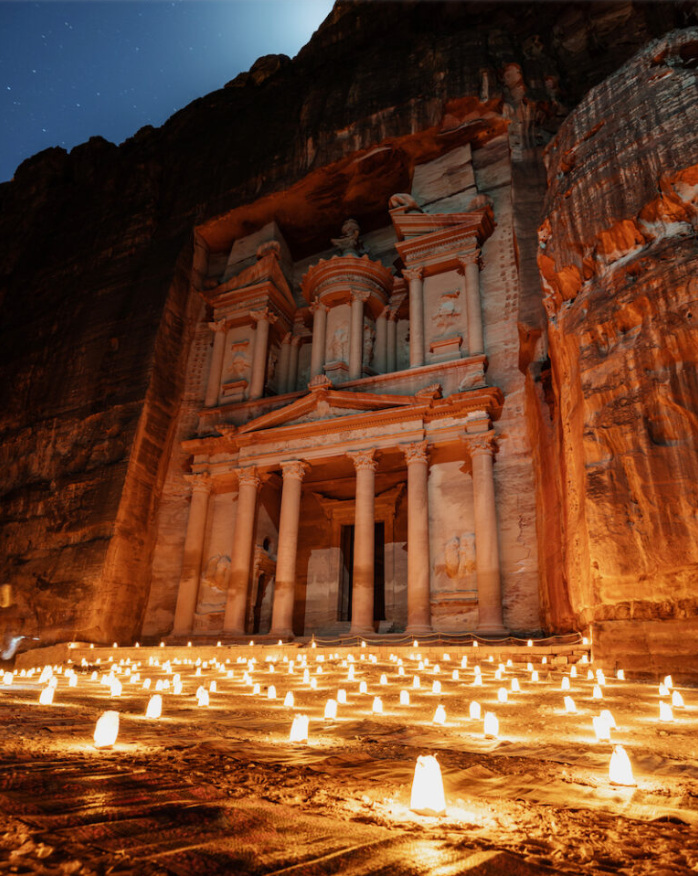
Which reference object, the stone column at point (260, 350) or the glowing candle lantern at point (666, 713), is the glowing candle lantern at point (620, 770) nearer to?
the glowing candle lantern at point (666, 713)

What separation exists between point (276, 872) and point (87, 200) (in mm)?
36176

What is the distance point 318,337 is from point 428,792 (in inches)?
880

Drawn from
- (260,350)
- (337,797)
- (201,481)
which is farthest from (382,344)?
(337,797)

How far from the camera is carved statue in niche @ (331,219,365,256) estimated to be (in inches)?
1003

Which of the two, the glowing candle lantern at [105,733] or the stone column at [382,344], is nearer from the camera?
the glowing candle lantern at [105,733]

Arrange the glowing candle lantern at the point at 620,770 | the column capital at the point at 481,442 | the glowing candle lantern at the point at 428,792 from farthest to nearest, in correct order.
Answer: the column capital at the point at 481,442, the glowing candle lantern at the point at 620,770, the glowing candle lantern at the point at 428,792

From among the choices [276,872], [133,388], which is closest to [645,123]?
[276,872]

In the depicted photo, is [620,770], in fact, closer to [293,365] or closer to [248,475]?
[248,475]

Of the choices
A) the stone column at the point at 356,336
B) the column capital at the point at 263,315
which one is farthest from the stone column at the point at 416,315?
the column capital at the point at 263,315

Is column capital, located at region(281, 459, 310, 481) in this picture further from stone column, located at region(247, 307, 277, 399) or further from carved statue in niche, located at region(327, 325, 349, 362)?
carved statue in niche, located at region(327, 325, 349, 362)

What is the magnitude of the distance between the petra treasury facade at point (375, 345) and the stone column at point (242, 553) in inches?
4.2

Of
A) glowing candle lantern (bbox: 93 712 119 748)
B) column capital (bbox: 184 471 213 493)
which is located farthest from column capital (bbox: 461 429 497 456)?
glowing candle lantern (bbox: 93 712 119 748)

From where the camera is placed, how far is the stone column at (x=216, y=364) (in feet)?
80.5

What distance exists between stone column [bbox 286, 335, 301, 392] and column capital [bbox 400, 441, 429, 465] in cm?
867
